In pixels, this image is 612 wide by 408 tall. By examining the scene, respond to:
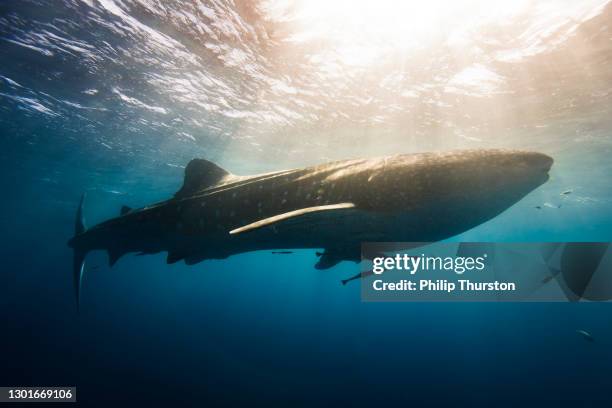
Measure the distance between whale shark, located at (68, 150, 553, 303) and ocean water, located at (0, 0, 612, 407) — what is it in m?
6.71

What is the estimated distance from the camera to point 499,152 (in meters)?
2.76

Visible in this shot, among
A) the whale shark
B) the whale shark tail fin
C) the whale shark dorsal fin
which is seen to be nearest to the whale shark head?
the whale shark

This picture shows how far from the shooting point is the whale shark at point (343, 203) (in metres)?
2.71

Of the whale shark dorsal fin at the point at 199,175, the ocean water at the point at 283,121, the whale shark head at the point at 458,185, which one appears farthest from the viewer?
the ocean water at the point at 283,121

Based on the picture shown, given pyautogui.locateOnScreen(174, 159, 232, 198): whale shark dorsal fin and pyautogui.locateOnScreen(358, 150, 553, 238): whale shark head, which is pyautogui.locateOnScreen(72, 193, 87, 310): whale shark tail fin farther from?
pyautogui.locateOnScreen(358, 150, 553, 238): whale shark head

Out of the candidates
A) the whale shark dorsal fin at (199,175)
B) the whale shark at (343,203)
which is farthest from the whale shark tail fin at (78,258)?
the whale shark dorsal fin at (199,175)

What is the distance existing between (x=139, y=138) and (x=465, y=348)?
35.1 m

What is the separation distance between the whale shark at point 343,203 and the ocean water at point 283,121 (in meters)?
6.71

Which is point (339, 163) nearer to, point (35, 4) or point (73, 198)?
point (35, 4)

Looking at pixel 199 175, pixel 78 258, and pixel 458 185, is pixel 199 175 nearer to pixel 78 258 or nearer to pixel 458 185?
pixel 458 185

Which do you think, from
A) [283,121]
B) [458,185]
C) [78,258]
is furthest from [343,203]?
[283,121]

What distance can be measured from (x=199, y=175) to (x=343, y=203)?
3230 millimetres

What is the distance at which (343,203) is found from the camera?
10.2 feet

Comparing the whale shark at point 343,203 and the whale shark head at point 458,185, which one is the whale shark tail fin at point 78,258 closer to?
the whale shark at point 343,203
